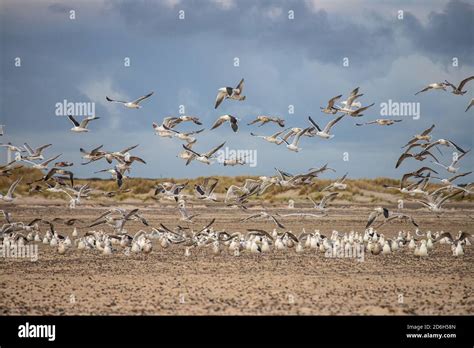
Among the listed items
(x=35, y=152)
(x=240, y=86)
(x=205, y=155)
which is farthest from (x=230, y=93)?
(x=35, y=152)

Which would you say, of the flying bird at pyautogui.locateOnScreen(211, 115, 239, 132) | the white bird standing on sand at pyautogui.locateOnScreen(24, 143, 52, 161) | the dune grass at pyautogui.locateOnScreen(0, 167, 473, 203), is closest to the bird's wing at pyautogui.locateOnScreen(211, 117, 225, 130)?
the flying bird at pyautogui.locateOnScreen(211, 115, 239, 132)

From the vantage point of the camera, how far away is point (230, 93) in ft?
72.6

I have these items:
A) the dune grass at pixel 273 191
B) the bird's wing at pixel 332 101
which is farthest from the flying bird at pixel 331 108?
the dune grass at pixel 273 191

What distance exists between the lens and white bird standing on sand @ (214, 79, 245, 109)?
2209 centimetres

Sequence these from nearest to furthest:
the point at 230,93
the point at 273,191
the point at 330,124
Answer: the point at 230,93 → the point at 330,124 → the point at 273,191

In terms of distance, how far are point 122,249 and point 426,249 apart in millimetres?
7602

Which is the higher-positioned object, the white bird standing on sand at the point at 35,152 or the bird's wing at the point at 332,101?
the bird's wing at the point at 332,101

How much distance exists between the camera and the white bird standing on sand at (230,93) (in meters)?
22.1

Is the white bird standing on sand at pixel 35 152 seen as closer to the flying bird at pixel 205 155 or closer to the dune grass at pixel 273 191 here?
the flying bird at pixel 205 155

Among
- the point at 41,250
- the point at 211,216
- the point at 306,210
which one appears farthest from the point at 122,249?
the point at 306,210

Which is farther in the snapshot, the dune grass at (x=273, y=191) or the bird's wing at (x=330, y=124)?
the dune grass at (x=273, y=191)

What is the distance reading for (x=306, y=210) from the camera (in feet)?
135

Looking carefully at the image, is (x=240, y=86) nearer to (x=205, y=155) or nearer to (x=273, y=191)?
(x=205, y=155)
